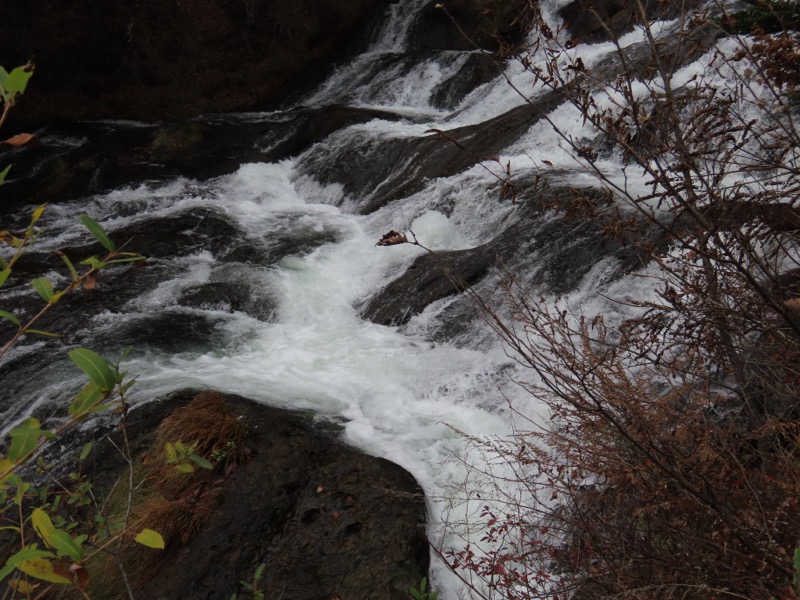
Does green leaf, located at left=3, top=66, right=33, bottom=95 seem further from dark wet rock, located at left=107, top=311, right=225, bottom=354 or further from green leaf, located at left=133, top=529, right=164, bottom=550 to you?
dark wet rock, located at left=107, top=311, right=225, bottom=354

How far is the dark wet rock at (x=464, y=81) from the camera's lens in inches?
477

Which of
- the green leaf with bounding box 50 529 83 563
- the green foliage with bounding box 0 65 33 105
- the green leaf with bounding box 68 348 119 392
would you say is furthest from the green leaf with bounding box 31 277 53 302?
the green leaf with bounding box 50 529 83 563

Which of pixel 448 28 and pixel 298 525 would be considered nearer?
pixel 298 525

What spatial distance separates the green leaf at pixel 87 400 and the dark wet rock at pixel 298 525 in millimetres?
2712

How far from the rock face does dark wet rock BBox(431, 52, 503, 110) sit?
4909mm

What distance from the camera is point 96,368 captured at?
948 millimetres

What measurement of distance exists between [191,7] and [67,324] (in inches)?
499

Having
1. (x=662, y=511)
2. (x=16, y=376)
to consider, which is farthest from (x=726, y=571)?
(x=16, y=376)

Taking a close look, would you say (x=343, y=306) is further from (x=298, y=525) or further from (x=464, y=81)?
(x=464, y=81)

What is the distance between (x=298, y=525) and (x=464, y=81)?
1068 cm

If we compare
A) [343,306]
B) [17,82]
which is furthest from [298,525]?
[343,306]

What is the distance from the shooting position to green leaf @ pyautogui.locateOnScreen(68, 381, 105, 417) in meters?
1.04

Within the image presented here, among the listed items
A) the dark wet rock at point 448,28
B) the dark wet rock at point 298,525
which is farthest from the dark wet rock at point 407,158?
the dark wet rock at point 448,28

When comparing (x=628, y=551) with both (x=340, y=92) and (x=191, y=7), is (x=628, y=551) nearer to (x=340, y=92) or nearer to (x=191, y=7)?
(x=340, y=92)
